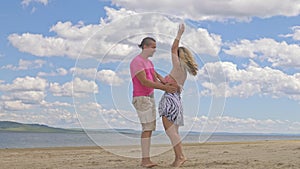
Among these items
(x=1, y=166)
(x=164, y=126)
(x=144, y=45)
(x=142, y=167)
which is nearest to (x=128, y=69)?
(x=144, y=45)

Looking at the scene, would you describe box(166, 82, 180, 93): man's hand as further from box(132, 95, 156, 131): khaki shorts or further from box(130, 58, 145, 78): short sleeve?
box(130, 58, 145, 78): short sleeve

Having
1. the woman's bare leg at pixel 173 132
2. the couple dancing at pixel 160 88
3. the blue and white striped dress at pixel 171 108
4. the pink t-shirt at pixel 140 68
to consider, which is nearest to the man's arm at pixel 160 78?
the couple dancing at pixel 160 88

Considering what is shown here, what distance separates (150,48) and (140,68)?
43cm

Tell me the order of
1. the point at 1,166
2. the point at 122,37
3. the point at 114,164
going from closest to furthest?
the point at 122,37 < the point at 114,164 < the point at 1,166

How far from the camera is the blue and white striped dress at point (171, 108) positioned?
406 inches

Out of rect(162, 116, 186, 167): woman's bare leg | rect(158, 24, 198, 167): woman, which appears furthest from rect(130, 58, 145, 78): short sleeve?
rect(162, 116, 186, 167): woman's bare leg

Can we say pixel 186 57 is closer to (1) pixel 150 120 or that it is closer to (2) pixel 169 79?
(2) pixel 169 79

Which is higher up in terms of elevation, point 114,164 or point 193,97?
point 193,97

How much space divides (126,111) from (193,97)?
128 centimetres

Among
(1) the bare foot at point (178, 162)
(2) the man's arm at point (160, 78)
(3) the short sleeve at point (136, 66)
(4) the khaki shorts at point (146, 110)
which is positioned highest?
(3) the short sleeve at point (136, 66)

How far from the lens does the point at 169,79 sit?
1039 cm

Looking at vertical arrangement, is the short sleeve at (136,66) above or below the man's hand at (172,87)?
above

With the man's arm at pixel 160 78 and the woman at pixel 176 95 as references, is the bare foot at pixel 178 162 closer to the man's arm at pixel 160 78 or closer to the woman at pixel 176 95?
the woman at pixel 176 95

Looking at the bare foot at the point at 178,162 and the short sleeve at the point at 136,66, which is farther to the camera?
the bare foot at the point at 178,162
